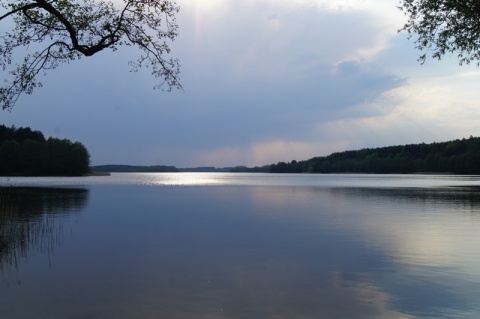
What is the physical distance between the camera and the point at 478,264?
18.5m

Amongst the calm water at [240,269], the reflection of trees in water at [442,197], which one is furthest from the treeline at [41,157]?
the calm water at [240,269]

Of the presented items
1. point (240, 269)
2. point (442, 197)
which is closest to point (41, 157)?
point (442, 197)

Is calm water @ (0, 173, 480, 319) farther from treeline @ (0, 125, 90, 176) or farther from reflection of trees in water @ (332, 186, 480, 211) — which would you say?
treeline @ (0, 125, 90, 176)

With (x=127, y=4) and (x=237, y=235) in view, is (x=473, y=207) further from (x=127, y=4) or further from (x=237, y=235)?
(x=127, y=4)

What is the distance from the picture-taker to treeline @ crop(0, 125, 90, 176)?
16738cm

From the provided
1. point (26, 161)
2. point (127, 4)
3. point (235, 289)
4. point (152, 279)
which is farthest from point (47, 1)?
point (26, 161)

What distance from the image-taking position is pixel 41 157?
17275 cm

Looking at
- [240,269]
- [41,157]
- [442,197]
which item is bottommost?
[240,269]

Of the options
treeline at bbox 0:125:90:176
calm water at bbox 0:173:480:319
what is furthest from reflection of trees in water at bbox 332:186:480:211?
treeline at bbox 0:125:90:176

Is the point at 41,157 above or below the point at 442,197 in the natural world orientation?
above

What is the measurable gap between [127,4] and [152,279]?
9.34 meters

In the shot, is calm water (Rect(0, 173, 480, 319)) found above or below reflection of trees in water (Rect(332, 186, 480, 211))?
below

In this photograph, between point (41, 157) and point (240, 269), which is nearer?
point (240, 269)

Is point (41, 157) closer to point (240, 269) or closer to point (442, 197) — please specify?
point (442, 197)
